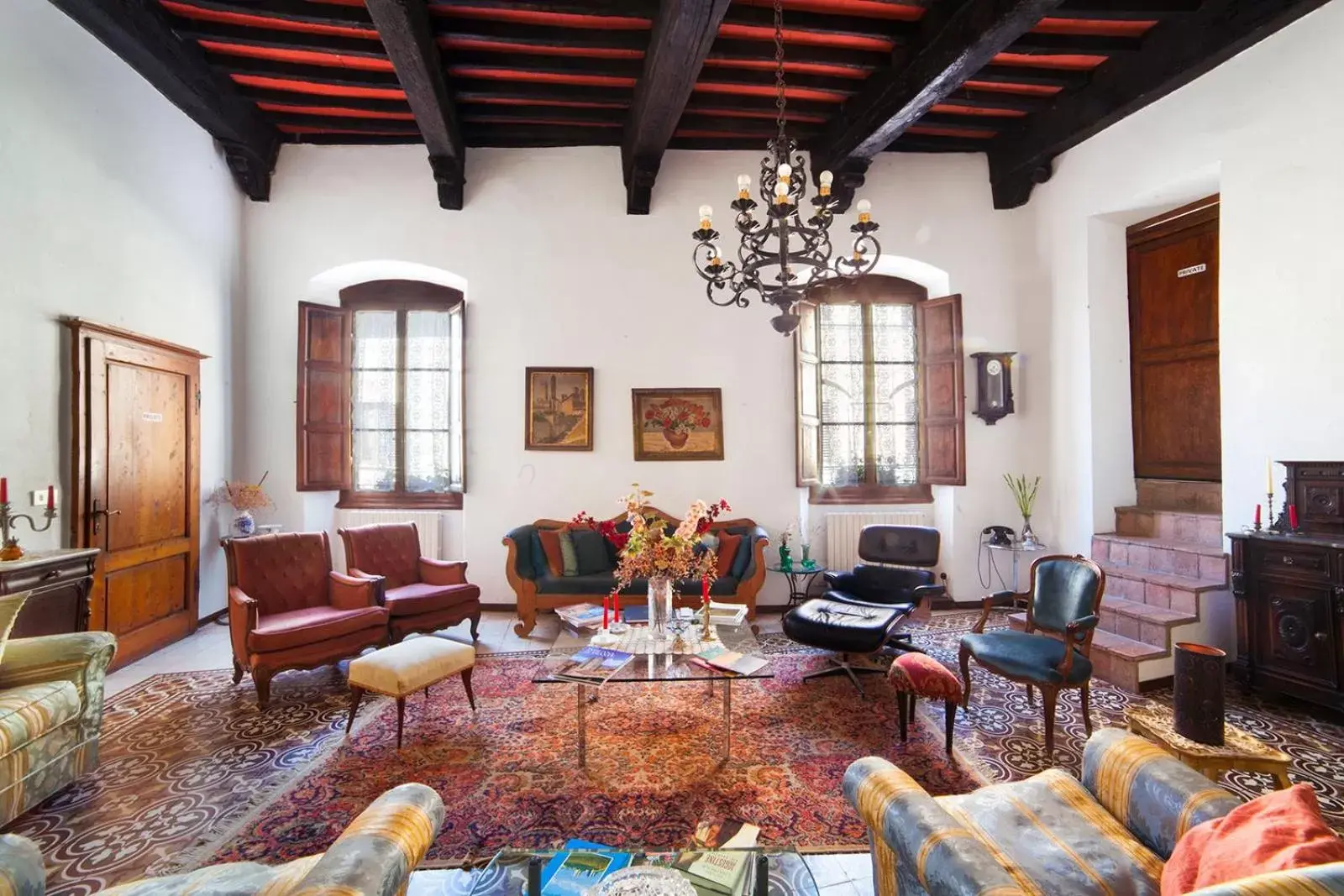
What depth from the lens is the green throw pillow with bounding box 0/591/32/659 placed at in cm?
247

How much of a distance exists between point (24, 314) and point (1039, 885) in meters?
5.66

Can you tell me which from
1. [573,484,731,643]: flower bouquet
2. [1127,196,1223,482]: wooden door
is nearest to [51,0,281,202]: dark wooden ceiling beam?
[573,484,731,643]: flower bouquet

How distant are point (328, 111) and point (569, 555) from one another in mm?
4449

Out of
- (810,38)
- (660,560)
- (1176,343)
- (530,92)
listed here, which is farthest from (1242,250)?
(530,92)

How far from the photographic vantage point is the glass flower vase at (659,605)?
3227mm

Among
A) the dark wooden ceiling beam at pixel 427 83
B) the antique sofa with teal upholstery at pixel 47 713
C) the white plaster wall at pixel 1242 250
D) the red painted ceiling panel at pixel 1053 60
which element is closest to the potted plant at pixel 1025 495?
the white plaster wall at pixel 1242 250

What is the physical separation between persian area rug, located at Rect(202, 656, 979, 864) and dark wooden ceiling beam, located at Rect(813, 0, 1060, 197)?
417cm

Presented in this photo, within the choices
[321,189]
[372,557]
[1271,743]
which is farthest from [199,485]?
[1271,743]

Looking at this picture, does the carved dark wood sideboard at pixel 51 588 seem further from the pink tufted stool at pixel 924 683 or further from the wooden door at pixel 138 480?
the pink tufted stool at pixel 924 683

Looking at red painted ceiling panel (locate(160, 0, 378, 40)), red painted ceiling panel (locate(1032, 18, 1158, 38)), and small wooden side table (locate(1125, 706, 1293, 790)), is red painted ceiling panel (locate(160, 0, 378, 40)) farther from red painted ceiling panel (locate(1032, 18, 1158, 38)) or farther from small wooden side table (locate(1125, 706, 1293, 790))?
small wooden side table (locate(1125, 706, 1293, 790))

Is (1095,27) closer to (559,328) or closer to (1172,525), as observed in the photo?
(1172,525)

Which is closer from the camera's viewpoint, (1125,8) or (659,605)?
(659,605)

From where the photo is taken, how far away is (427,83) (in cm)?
426

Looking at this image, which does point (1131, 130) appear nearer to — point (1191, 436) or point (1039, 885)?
point (1191, 436)
